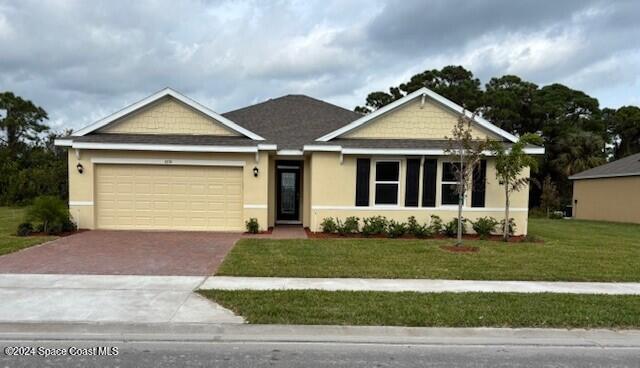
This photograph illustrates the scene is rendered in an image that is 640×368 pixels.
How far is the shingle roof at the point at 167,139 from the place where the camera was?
1356 cm

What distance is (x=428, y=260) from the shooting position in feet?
31.2

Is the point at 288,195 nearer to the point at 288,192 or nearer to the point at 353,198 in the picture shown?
the point at 288,192

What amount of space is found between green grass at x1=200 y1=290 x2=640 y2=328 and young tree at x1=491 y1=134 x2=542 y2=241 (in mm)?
6583

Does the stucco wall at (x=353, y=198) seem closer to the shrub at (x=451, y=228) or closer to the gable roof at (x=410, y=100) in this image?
the shrub at (x=451, y=228)

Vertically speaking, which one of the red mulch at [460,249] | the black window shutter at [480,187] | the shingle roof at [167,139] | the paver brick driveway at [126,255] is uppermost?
the shingle roof at [167,139]

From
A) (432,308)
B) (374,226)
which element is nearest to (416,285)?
(432,308)

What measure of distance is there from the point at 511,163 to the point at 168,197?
438 inches

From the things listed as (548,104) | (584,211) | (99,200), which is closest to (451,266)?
(99,200)

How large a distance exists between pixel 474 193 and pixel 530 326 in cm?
931

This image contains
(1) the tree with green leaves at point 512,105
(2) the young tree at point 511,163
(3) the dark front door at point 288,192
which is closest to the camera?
(2) the young tree at point 511,163

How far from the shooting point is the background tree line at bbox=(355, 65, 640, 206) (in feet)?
115

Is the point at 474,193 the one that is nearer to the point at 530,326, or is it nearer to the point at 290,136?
the point at 290,136

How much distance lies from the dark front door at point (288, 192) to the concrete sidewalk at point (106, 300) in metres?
8.90

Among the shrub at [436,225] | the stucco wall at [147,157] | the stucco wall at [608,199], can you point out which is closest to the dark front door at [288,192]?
the stucco wall at [147,157]
